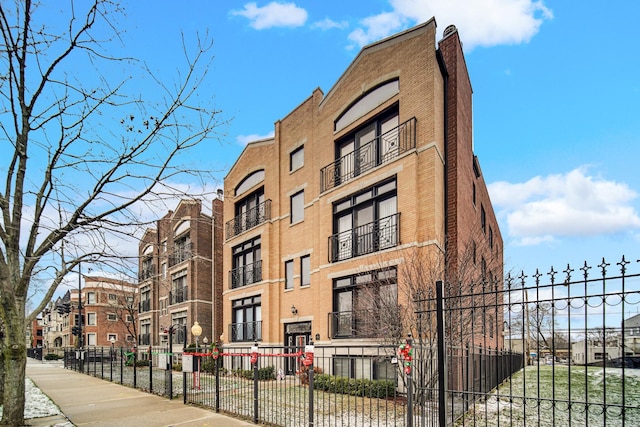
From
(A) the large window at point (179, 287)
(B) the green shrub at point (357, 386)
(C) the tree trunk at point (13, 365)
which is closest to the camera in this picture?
(C) the tree trunk at point (13, 365)

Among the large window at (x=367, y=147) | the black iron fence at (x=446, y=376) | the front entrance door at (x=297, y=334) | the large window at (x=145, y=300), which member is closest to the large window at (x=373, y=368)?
the black iron fence at (x=446, y=376)

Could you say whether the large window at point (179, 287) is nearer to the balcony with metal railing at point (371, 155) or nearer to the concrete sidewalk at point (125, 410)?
the concrete sidewalk at point (125, 410)

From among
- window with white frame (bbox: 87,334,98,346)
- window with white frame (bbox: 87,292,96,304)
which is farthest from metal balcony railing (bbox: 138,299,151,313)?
window with white frame (bbox: 87,334,98,346)

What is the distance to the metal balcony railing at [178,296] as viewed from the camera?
31250mm

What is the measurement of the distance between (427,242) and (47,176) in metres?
9.50

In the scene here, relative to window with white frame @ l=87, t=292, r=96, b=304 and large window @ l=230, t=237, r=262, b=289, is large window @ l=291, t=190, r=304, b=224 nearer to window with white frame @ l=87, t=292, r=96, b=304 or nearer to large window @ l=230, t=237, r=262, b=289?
large window @ l=230, t=237, r=262, b=289

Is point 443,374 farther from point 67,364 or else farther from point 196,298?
point 67,364

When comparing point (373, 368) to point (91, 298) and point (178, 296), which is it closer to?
point (178, 296)

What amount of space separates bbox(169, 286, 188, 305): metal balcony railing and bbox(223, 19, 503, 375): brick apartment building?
1028cm

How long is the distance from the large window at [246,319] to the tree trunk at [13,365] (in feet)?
43.4

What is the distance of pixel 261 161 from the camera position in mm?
22688

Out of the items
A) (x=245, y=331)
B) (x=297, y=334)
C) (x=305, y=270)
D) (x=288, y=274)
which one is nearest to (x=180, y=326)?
(x=245, y=331)

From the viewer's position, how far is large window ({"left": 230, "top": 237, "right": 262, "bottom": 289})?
73.3 feet

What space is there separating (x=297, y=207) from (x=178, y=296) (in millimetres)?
16223
